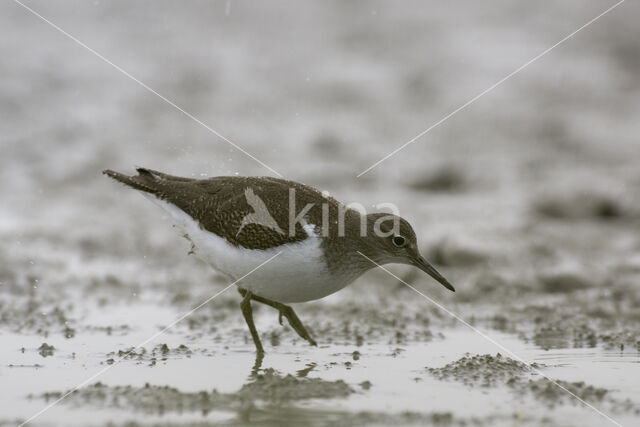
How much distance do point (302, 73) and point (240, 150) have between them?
107 inches

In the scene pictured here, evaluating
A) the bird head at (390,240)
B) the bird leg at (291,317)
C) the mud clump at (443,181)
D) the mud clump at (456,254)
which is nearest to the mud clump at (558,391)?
the bird head at (390,240)

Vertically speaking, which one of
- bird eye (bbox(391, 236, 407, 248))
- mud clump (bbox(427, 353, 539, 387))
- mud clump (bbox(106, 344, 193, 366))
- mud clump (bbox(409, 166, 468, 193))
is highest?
mud clump (bbox(409, 166, 468, 193))

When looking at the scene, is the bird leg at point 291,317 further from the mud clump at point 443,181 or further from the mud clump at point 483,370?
the mud clump at point 443,181

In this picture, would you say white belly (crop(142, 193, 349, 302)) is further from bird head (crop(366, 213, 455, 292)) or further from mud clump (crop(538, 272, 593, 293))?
mud clump (crop(538, 272, 593, 293))

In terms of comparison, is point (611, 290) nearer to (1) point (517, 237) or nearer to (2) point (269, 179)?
(1) point (517, 237)

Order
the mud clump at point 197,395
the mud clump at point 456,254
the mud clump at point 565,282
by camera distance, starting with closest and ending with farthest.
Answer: the mud clump at point 197,395 → the mud clump at point 565,282 → the mud clump at point 456,254

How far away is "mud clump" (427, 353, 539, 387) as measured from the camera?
5.82 m

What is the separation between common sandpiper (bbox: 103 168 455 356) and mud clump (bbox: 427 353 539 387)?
1080 mm

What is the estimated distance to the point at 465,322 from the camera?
768 centimetres

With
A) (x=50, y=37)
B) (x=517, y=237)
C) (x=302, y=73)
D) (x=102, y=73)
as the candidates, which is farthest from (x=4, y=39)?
(x=517, y=237)

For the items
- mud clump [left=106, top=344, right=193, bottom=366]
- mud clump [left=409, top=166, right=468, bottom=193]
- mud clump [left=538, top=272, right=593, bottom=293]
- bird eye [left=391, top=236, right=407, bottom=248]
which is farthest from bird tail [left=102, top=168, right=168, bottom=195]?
mud clump [left=409, top=166, right=468, bottom=193]

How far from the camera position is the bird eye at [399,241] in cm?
703

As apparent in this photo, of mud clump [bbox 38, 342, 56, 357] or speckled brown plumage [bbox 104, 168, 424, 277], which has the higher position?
speckled brown plumage [bbox 104, 168, 424, 277]

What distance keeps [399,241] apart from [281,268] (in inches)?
45.5
